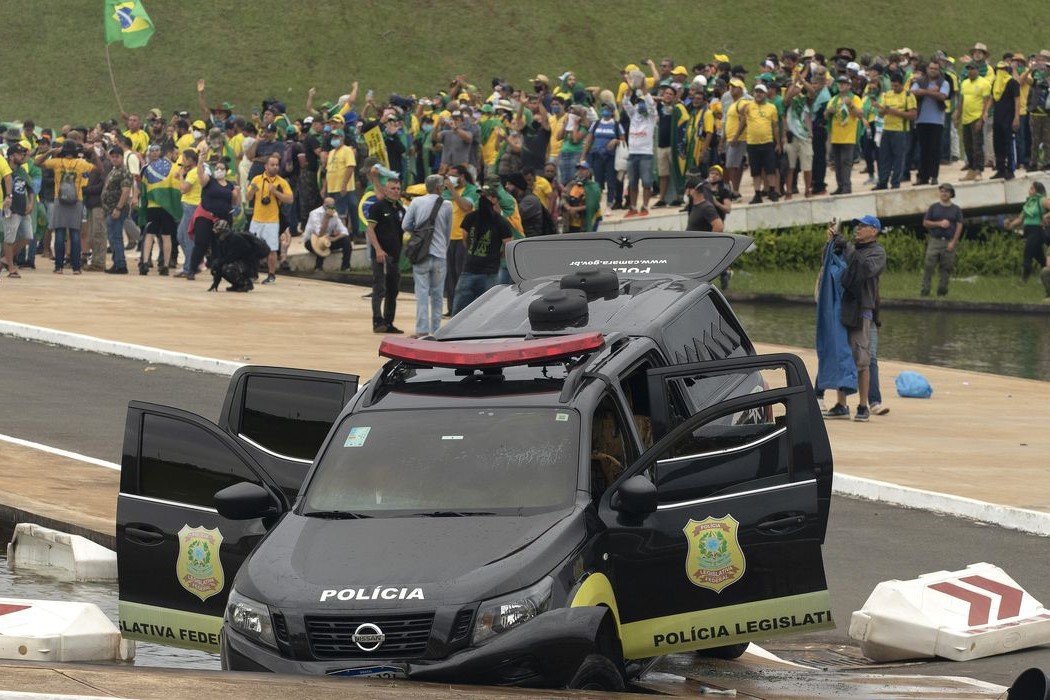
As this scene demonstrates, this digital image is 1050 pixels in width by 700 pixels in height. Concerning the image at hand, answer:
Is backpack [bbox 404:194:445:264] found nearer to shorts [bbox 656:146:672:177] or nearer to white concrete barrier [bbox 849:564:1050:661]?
shorts [bbox 656:146:672:177]

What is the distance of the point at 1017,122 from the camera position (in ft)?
102

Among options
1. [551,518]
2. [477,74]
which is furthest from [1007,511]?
[477,74]

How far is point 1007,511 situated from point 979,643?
341 cm

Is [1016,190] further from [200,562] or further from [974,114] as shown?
[200,562]

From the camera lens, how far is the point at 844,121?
1146 inches

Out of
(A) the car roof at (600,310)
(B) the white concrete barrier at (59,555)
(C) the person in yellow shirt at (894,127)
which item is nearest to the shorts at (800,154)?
(C) the person in yellow shirt at (894,127)

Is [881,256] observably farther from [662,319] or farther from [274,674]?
[274,674]

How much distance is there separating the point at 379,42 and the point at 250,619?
178 ft

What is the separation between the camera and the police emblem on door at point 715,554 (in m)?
8.27

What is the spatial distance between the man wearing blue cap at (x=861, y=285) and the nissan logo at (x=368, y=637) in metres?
10.2

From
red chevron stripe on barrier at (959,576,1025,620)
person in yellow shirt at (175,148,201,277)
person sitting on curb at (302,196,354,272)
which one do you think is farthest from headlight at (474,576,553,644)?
person sitting on curb at (302,196,354,272)

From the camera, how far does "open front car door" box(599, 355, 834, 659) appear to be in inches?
323

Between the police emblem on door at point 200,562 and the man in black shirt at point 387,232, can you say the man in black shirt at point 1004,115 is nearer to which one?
the man in black shirt at point 387,232

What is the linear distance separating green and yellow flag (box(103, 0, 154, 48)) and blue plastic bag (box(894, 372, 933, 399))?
2134cm
